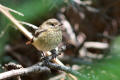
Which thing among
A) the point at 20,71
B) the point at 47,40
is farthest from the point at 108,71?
the point at 47,40

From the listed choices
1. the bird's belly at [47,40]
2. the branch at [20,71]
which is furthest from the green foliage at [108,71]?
the bird's belly at [47,40]

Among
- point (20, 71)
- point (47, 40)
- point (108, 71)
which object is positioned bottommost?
point (108, 71)

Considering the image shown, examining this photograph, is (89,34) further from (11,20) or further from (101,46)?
(11,20)

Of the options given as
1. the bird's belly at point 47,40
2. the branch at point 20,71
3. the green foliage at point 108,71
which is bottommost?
the green foliage at point 108,71

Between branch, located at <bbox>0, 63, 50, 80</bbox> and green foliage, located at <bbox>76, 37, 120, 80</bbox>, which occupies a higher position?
branch, located at <bbox>0, 63, 50, 80</bbox>

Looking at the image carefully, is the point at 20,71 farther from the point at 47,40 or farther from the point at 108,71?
the point at 108,71

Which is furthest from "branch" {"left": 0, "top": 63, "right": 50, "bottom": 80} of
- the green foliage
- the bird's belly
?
the bird's belly

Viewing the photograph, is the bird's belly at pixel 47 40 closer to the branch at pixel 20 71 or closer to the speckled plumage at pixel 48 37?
the speckled plumage at pixel 48 37

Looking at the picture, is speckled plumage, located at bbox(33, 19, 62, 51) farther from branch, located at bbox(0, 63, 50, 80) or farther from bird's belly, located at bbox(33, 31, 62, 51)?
branch, located at bbox(0, 63, 50, 80)
